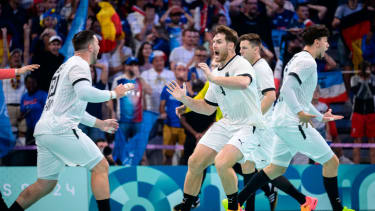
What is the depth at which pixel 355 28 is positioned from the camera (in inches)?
380

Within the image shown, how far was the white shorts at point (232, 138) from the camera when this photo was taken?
204 inches

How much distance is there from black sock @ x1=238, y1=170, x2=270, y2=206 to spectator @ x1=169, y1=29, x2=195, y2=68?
370 cm

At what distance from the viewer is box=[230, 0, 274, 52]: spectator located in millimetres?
9328

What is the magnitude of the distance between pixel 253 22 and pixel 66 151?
5545mm

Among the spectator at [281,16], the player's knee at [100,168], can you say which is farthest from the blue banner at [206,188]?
the spectator at [281,16]

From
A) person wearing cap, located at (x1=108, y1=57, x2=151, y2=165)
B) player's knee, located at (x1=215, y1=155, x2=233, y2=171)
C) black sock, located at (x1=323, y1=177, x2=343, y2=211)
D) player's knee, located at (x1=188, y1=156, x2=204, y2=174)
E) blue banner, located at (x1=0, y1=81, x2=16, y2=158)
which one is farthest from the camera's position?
person wearing cap, located at (x1=108, y1=57, x2=151, y2=165)

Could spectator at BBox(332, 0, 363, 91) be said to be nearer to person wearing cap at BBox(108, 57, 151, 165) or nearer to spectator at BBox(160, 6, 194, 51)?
spectator at BBox(160, 6, 194, 51)

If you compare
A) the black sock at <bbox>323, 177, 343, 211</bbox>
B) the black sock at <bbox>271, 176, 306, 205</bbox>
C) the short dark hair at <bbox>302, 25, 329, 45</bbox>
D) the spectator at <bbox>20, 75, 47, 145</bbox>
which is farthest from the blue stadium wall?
the short dark hair at <bbox>302, 25, 329, 45</bbox>

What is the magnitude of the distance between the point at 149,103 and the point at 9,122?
233cm

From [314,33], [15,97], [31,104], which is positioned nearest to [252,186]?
[314,33]

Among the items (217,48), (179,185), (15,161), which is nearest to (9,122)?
(15,161)

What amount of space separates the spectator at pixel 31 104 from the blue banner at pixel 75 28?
731 mm

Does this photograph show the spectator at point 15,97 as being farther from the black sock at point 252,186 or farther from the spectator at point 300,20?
the spectator at point 300,20

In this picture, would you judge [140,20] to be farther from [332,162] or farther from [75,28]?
[332,162]
